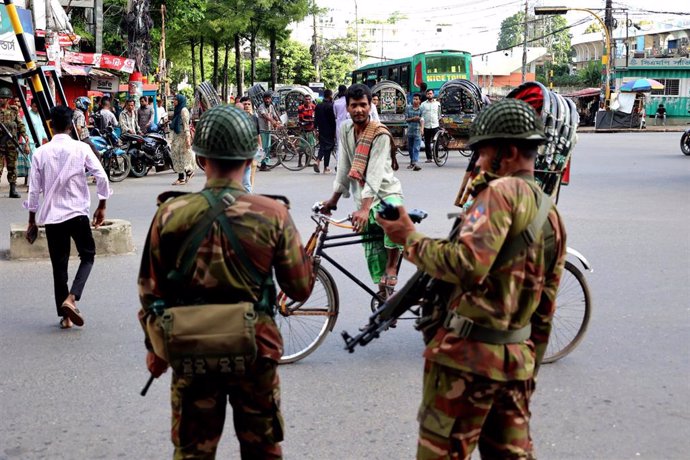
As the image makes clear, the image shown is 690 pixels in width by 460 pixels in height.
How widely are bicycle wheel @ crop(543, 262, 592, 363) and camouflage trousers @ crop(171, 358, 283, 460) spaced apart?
9.66 ft

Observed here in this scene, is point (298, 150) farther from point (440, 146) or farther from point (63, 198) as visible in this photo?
point (63, 198)

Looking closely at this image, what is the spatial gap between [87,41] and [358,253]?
93.3 ft

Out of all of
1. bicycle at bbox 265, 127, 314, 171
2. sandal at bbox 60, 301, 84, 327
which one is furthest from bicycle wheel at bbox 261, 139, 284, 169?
sandal at bbox 60, 301, 84, 327

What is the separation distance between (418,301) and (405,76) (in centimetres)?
3213

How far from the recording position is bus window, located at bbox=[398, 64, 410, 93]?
34375 millimetres

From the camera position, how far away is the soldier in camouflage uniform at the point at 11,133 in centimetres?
1417

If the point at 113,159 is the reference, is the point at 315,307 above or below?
below

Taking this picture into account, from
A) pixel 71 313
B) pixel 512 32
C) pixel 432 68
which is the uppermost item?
pixel 512 32

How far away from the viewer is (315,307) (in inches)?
211

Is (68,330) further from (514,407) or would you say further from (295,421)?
(514,407)

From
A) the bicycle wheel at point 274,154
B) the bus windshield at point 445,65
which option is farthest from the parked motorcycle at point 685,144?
the bus windshield at point 445,65

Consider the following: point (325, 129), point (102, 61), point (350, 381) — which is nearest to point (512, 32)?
point (102, 61)

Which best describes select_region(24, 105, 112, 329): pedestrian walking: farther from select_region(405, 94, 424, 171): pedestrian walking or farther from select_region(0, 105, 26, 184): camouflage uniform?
select_region(405, 94, 424, 171): pedestrian walking

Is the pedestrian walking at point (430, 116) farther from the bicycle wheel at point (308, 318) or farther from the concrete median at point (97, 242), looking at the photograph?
the bicycle wheel at point (308, 318)
